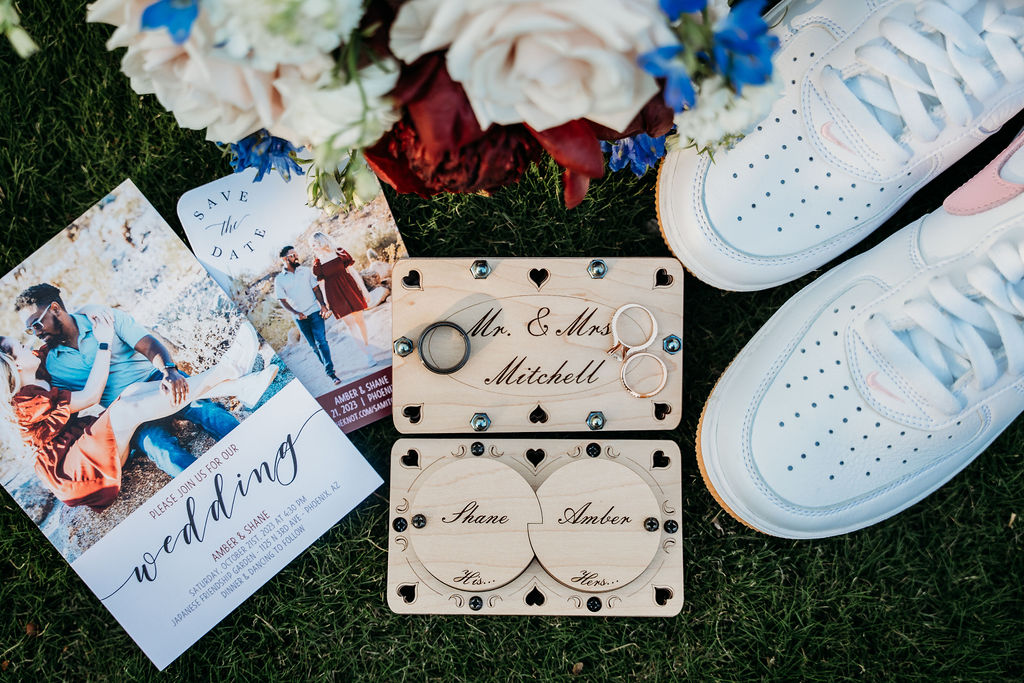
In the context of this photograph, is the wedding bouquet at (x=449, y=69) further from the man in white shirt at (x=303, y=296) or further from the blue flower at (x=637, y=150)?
the man in white shirt at (x=303, y=296)

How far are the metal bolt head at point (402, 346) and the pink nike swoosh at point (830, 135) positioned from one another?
681 millimetres

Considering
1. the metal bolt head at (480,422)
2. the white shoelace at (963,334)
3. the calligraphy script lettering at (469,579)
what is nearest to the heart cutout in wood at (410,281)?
the metal bolt head at (480,422)

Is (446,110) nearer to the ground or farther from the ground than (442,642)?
farther from the ground

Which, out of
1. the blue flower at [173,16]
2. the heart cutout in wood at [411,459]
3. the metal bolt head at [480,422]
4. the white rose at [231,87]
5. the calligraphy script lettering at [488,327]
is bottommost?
the heart cutout in wood at [411,459]

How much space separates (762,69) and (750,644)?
0.98m

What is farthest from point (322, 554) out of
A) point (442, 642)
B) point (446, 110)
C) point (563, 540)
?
point (446, 110)

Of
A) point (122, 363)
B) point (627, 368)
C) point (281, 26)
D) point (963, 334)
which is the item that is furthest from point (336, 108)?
point (963, 334)

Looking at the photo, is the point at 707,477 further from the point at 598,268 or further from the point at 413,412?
the point at 413,412

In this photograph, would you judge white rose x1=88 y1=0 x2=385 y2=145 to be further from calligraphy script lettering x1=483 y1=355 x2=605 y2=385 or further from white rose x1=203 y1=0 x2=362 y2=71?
calligraphy script lettering x1=483 y1=355 x2=605 y2=385

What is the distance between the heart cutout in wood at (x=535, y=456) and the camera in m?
1.14

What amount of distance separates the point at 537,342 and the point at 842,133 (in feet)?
1.75

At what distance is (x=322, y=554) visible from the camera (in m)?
1.19

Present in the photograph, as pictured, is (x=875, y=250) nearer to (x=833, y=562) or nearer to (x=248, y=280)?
A: (x=833, y=562)

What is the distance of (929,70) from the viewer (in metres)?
1.00
